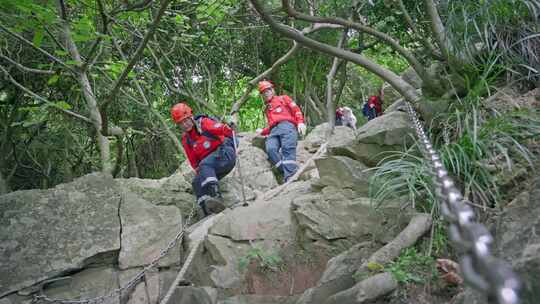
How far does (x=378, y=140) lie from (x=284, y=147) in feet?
10.6

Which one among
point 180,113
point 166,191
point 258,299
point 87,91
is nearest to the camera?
point 258,299

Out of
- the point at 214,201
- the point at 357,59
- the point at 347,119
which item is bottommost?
the point at 214,201

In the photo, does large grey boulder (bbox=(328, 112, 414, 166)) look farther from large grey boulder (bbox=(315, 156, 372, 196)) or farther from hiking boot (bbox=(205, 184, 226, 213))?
hiking boot (bbox=(205, 184, 226, 213))

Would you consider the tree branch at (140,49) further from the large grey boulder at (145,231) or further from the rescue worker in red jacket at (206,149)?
the rescue worker in red jacket at (206,149)

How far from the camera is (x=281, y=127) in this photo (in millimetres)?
7609

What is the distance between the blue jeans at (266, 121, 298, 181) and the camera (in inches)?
287

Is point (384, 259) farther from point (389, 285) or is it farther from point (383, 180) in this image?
point (383, 180)

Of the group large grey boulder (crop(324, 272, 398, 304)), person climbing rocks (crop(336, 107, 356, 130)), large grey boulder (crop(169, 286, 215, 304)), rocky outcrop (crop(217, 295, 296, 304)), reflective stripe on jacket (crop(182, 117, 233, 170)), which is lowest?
rocky outcrop (crop(217, 295, 296, 304))

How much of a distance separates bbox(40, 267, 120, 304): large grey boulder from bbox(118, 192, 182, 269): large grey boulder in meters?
0.15

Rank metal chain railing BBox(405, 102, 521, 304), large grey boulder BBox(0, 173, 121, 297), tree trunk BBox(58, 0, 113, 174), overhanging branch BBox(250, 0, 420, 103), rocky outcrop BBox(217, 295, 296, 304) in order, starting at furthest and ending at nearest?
tree trunk BBox(58, 0, 113, 174) < overhanging branch BBox(250, 0, 420, 103) < large grey boulder BBox(0, 173, 121, 297) < rocky outcrop BBox(217, 295, 296, 304) < metal chain railing BBox(405, 102, 521, 304)

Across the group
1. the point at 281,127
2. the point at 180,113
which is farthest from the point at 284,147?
the point at 180,113

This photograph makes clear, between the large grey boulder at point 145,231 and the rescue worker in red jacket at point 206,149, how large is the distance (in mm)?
1656

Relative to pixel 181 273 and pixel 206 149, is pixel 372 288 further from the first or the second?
pixel 206 149

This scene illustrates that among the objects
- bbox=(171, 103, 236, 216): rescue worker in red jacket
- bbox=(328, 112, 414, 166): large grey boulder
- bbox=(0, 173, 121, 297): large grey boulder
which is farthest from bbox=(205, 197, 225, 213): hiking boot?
bbox=(328, 112, 414, 166): large grey boulder
